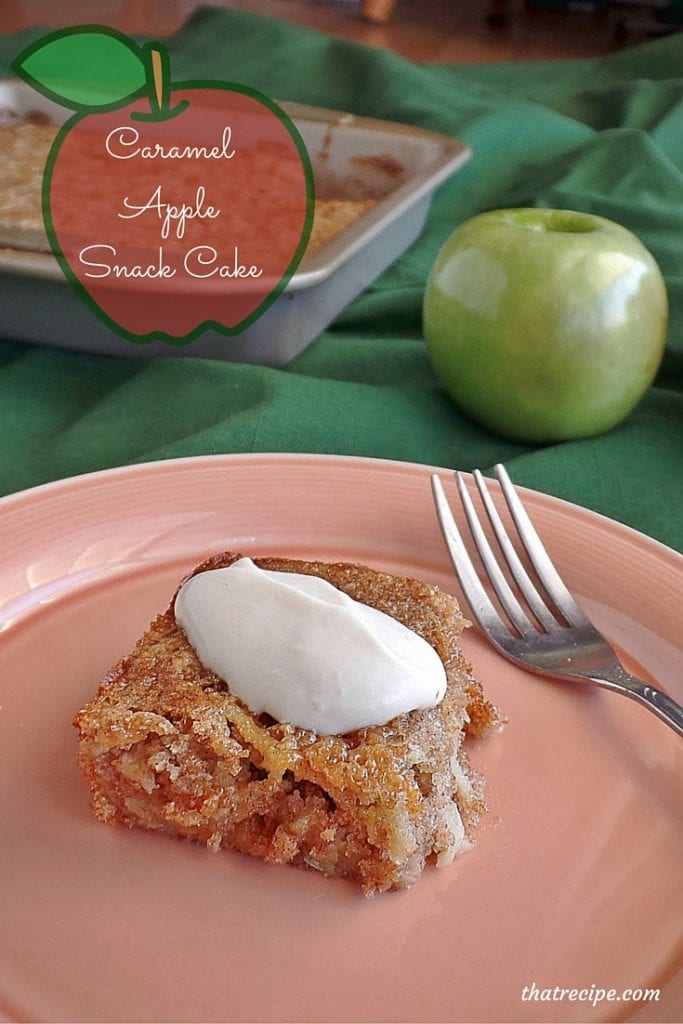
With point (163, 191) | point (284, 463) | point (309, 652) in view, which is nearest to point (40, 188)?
point (163, 191)

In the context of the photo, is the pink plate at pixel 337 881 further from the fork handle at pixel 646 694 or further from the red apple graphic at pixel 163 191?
the red apple graphic at pixel 163 191

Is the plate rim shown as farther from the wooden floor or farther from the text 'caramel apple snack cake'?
the wooden floor

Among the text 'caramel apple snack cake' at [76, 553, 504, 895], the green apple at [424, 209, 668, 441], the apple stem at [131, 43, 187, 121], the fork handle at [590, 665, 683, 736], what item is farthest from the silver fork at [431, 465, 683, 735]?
the apple stem at [131, 43, 187, 121]

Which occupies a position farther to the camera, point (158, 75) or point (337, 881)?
point (158, 75)

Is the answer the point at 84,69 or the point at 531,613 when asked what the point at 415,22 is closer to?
the point at 84,69

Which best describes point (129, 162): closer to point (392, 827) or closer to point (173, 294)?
point (173, 294)

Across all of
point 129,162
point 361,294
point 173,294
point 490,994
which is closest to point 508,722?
point 490,994

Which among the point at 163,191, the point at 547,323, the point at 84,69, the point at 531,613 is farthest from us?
the point at 84,69
